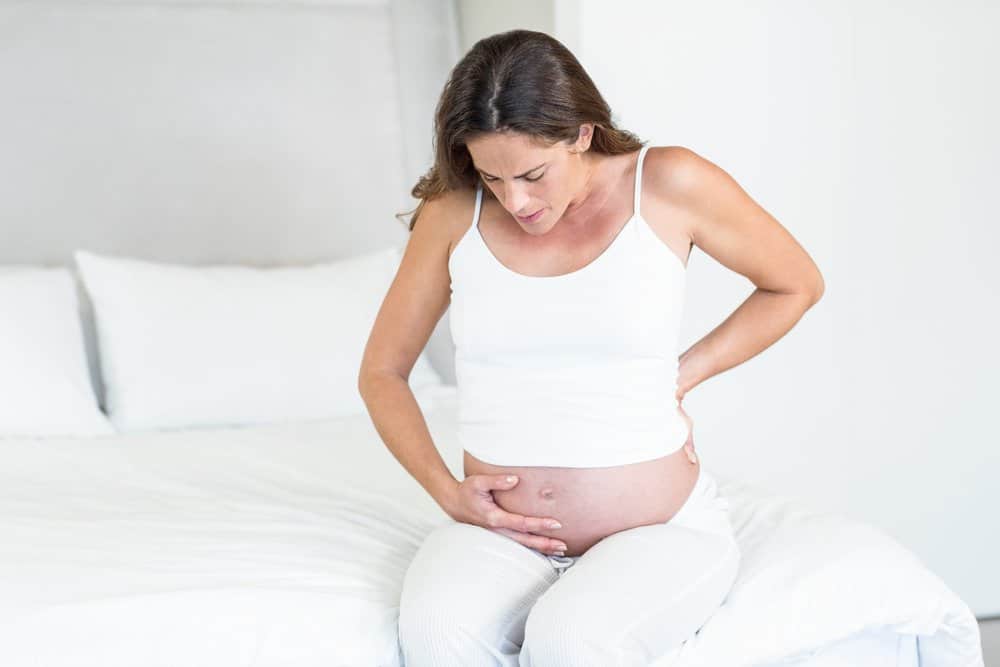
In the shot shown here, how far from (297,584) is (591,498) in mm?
432

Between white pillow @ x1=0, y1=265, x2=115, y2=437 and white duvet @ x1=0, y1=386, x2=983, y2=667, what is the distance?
497mm

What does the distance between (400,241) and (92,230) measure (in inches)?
33.1

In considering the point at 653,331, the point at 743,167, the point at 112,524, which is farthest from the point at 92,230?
the point at 653,331

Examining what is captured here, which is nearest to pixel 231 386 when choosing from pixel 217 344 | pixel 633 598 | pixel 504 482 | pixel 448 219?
pixel 217 344

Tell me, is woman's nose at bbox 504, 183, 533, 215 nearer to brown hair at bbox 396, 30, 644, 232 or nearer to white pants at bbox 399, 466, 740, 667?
brown hair at bbox 396, 30, 644, 232

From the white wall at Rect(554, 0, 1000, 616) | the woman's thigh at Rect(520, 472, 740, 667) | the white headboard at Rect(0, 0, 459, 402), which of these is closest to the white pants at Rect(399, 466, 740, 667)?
the woman's thigh at Rect(520, 472, 740, 667)

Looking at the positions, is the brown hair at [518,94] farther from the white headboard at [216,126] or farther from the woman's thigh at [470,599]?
the white headboard at [216,126]

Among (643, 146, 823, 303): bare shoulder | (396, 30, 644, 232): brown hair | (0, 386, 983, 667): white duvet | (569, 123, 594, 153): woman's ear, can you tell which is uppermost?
(396, 30, 644, 232): brown hair

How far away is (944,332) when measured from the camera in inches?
104

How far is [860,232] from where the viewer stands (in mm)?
2590

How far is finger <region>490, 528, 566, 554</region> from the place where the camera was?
1.55 m

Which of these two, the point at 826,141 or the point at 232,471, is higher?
the point at 826,141

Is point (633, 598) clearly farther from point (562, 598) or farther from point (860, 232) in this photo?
point (860, 232)

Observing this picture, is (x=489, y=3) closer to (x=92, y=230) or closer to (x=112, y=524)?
(x=92, y=230)
